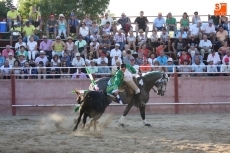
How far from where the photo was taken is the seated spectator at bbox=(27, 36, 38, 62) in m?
20.5

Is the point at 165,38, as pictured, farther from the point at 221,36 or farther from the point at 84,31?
the point at 84,31

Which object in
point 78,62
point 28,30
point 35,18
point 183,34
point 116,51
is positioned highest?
point 35,18

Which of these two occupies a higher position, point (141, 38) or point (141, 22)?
point (141, 22)

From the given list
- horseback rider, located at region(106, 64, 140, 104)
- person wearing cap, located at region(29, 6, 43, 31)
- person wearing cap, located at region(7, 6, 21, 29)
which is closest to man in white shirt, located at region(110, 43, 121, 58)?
person wearing cap, located at region(29, 6, 43, 31)

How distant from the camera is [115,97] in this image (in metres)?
14.3

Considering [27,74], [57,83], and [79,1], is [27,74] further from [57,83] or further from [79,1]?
[79,1]

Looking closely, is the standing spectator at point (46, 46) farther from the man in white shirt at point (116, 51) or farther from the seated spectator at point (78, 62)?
the man in white shirt at point (116, 51)

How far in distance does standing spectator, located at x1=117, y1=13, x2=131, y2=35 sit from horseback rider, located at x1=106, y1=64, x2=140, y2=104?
7397mm

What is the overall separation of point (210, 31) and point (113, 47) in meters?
3.60

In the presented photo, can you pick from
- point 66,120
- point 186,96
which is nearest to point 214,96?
point 186,96

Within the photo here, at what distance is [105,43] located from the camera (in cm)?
2130

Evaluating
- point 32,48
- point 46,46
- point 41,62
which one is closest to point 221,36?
point 46,46

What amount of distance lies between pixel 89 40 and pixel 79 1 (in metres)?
19.6

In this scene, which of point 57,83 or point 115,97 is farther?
point 57,83
